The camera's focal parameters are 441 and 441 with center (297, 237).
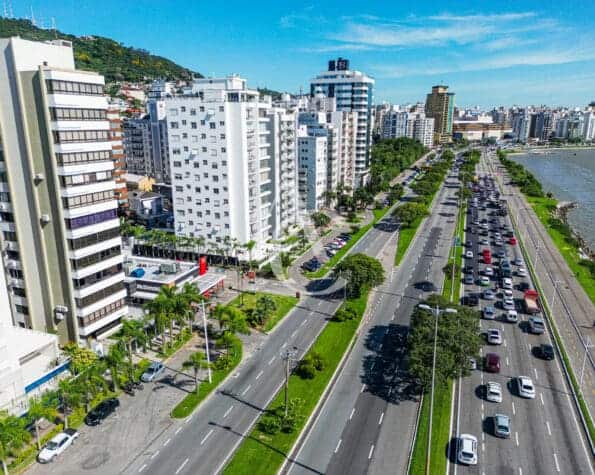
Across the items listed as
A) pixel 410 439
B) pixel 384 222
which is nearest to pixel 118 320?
pixel 410 439

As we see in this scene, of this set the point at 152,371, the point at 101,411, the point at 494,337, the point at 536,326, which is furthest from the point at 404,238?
the point at 101,411

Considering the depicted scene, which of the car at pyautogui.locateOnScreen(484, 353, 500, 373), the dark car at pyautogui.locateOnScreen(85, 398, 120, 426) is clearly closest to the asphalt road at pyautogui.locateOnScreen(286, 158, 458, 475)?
the car at pyautogui.locateOnScreen(484, 353, 500, 373)

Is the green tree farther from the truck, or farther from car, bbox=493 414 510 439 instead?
car, bbox=493 414 510 439

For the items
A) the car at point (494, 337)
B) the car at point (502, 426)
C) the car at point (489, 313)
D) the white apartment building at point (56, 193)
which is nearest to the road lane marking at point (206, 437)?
the white apartment building at point (56, 193)

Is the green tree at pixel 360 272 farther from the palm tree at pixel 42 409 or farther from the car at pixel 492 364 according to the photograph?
the palm tree at pixel 42 409

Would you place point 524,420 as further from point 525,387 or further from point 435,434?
point 435,434

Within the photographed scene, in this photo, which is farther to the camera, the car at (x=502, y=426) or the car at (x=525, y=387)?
the car at (x=525, y=387)
